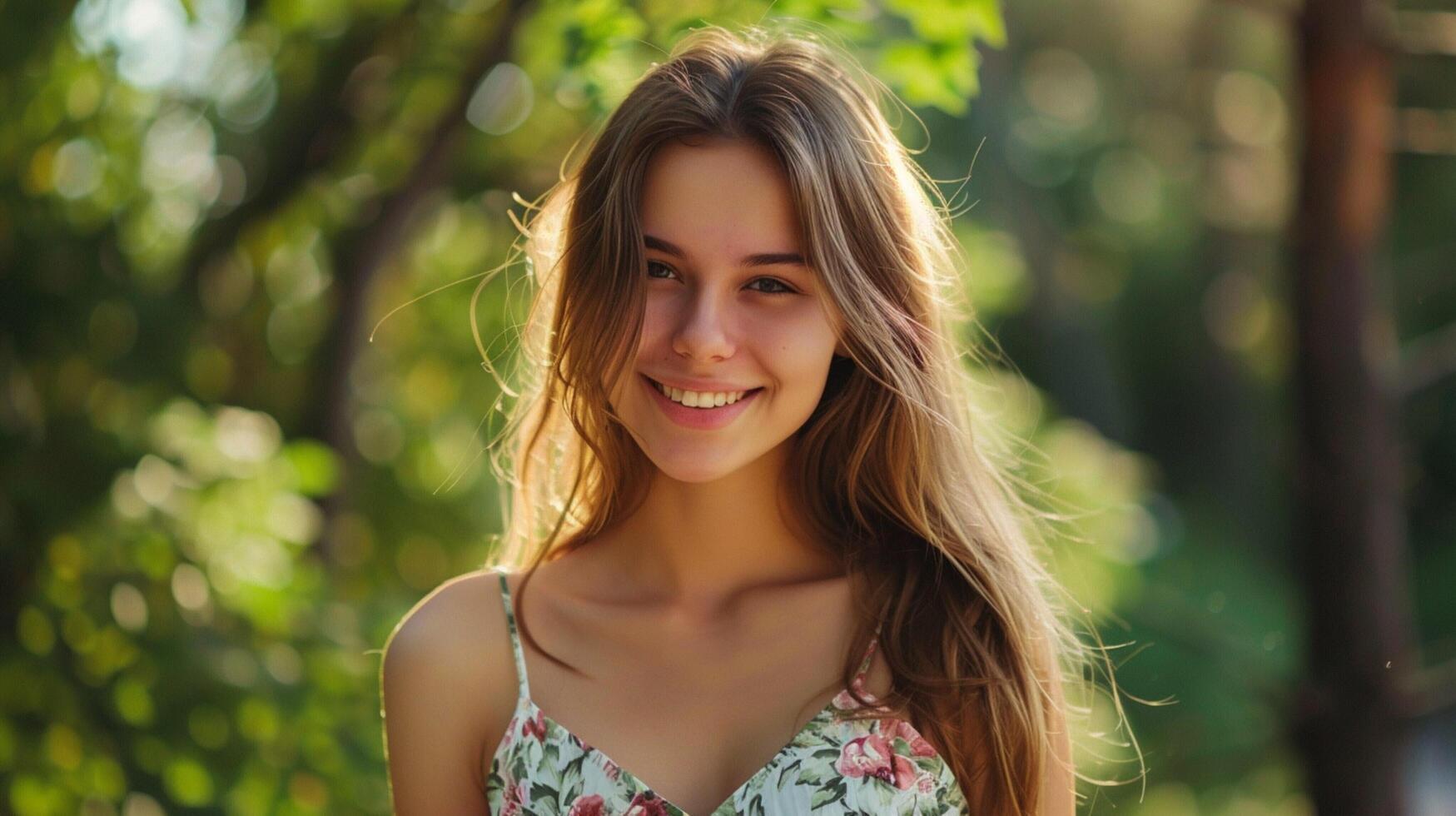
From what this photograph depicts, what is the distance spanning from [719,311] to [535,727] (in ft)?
2.01

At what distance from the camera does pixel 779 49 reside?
2.03m

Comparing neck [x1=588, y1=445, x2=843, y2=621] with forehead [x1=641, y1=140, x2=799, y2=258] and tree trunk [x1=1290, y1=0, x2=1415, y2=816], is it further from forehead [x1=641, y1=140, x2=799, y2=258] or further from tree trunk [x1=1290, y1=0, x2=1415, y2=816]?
tree trunk [x1=1290, y1=0, x2=1415, y2=816]

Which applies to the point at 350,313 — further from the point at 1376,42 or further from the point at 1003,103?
the point at 1003,103

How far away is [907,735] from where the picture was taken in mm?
1980

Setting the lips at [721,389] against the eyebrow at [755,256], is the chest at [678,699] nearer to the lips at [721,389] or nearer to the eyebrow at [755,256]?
the lips at [721,389]

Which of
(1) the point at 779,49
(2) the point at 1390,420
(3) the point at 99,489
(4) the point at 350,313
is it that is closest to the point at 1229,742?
(2) the point at 1390,420

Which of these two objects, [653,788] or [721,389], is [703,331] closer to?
[721,389]

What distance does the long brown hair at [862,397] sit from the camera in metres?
1.91

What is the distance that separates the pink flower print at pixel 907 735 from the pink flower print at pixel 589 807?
372 mm

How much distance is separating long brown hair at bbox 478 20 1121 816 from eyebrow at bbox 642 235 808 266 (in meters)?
0.02

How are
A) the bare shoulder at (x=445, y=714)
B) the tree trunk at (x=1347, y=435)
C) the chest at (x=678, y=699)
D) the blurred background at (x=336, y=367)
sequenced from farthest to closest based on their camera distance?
1. the tree trunk at (x=1347, y=435)
2. the blurred background at (x=336, y=367)
3. the bare shoulder at (x=445, y=714)
4. the chest at (x=678, y=699)

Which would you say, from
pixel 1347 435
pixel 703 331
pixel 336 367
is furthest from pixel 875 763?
pixel 336 367

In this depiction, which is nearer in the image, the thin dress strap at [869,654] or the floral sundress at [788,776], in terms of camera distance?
the floral sundress at [788,776]

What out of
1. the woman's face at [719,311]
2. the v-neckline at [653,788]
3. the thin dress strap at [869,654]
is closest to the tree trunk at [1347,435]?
the thin dress strap at [869,654]
